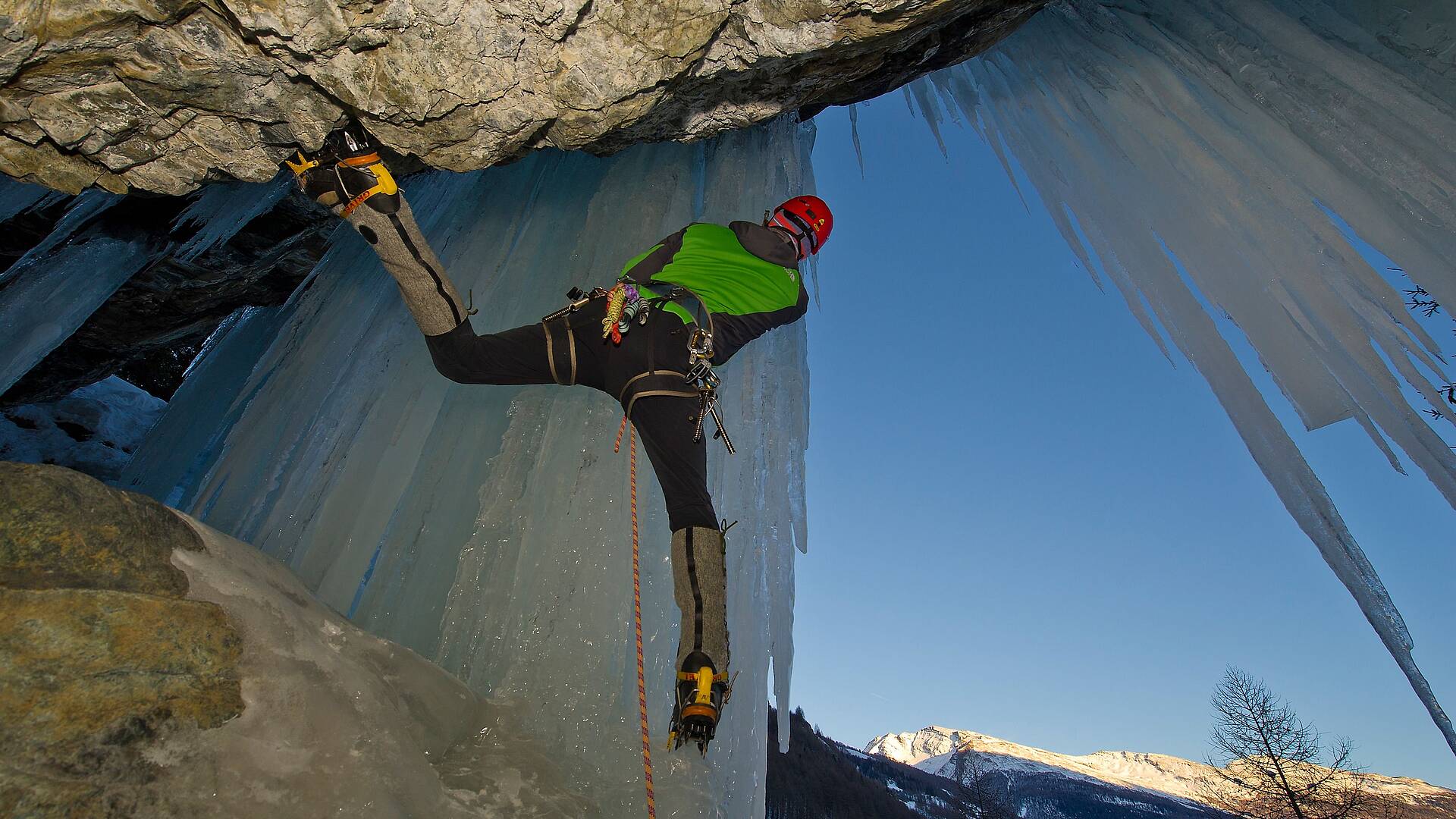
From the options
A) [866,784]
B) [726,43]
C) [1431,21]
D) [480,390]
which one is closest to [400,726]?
[480,390]

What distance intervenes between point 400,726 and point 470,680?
0.75m

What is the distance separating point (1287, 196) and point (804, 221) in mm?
1631

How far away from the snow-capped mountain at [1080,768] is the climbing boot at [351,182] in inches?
779

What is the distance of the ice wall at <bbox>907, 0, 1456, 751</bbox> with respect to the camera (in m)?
2.02

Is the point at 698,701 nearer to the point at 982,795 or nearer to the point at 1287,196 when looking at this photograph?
the point at 1287,196

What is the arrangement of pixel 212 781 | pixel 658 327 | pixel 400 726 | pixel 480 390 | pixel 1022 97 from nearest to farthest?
pixel 212 781
pixel 400 726
pixel 658 327
pixel 480 390
pixel 1022 97

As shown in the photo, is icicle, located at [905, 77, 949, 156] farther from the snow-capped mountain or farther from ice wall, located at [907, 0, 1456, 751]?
the snow-capped mountain

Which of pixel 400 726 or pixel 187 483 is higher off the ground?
pixel 187 483

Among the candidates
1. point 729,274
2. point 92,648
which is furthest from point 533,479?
point 92,648

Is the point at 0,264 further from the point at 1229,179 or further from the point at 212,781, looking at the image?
the point at 1229,179

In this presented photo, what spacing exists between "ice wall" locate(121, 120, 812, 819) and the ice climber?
43 cm

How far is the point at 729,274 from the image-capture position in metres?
2.55

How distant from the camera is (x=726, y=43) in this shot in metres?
2.42

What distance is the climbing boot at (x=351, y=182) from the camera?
207 centimetres
